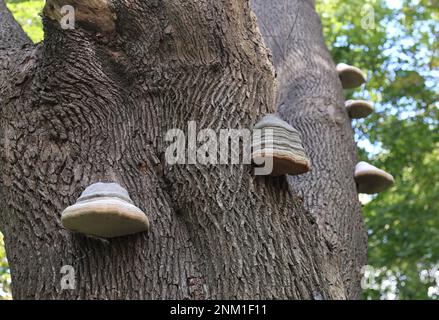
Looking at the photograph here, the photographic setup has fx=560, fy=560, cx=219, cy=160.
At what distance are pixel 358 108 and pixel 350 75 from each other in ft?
2.32

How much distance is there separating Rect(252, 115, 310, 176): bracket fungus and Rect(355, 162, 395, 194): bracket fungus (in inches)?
69.6

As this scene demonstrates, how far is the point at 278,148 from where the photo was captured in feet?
9.56

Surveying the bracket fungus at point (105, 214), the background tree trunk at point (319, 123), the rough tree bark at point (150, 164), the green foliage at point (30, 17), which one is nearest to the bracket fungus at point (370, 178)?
the background tree trunk at point (319, 123)

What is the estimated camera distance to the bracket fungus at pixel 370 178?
4.66 meters

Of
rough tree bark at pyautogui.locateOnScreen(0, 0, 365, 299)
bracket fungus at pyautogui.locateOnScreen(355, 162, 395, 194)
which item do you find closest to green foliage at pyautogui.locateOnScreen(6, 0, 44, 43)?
rough tree bark at pyautogui.locateOnScreen(0, 0, 365, 299)

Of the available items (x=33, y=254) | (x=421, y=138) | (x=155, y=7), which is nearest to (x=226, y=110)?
(x=155, y=7)

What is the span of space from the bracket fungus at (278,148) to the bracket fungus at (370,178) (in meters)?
1.77

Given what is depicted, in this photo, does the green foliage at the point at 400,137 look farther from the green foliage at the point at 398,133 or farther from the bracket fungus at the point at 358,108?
the bracket fungus at the point at 358,108

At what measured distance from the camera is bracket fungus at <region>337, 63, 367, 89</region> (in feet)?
20.7

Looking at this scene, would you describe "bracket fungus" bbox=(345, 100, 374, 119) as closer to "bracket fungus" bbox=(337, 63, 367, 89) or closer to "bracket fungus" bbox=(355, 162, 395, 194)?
"bracket fungus" bbox=(337, 63, 367, 89)

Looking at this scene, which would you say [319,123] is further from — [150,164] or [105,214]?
[105,214]

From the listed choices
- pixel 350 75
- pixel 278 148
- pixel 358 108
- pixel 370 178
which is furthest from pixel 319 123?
pixel 278 148

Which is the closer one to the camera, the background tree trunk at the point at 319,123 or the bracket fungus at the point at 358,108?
the background tree trunk at the point at 319,123

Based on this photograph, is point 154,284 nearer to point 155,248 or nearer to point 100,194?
point 155,248
